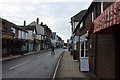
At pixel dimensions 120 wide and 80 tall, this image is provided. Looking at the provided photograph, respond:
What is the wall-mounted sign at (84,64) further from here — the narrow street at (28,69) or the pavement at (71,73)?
the narrow street at (28,69)

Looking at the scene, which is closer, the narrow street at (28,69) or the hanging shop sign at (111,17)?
the hanging shop sign at (111,17)

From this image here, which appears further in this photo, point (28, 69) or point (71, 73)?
point (28, 69)

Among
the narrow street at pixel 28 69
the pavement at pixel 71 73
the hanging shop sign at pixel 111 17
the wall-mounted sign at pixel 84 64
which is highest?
the hanging shop sign at pixel 111 17

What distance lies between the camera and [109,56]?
6500 millimetres

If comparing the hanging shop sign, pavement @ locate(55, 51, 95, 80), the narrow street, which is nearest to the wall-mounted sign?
pavement @ locate(55, 51, 95, 80)

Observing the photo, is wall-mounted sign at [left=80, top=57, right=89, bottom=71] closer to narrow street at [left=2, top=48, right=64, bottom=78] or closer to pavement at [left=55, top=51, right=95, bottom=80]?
pavement at [left=55, top=51, right=95, bottom=80]

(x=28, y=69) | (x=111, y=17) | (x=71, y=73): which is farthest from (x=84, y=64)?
(x=111, y=17)

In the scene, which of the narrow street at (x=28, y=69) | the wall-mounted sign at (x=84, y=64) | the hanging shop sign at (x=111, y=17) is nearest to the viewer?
the hanging shop sign at (x=111, y=17)

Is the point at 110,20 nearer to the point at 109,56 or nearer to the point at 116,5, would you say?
the point at 116,5

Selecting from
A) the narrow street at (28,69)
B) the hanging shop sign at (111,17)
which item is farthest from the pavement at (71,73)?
the hanging shop sign at (111,17)

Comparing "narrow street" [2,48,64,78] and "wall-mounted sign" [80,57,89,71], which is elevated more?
"wall-mounted sign" [80,57,89,71]

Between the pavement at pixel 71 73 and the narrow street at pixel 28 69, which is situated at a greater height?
the pavement at pixel 71 73

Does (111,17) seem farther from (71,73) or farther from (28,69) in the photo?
(28,69)

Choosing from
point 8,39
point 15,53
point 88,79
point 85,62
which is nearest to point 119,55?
point 88,79
